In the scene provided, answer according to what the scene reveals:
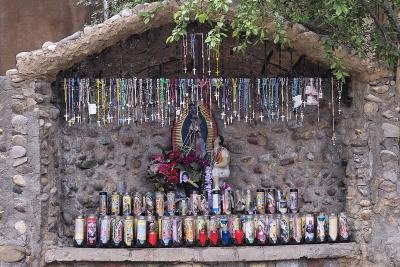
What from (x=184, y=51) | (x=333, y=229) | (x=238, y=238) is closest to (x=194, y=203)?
(x=238, y=238)

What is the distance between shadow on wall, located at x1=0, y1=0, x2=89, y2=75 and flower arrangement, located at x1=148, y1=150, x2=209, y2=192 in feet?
7.60

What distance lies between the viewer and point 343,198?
7.00 meters

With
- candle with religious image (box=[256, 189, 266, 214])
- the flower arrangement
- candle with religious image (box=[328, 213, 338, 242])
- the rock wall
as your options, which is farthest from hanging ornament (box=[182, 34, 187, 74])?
candle with religious image (box=[328, 213, 338, 242])

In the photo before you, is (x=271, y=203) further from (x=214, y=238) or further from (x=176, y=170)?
(x=176, y=170)

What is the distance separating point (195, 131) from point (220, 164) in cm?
45

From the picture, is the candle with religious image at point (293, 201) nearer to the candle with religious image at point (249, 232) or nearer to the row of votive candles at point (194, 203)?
the row of votive candles at point (194, 203)

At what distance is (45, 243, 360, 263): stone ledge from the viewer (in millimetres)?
6273

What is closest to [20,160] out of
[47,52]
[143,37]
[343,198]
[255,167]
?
[47,52]

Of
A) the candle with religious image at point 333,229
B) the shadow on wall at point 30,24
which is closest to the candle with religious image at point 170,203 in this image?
the candle with religious image at point 333,229

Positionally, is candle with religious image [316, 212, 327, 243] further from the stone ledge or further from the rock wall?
the rock wall

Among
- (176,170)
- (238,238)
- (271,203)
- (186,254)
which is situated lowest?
(186,254)

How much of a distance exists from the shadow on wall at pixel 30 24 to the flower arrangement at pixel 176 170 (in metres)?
2.32

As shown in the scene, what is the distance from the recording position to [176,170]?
6887 millimetres

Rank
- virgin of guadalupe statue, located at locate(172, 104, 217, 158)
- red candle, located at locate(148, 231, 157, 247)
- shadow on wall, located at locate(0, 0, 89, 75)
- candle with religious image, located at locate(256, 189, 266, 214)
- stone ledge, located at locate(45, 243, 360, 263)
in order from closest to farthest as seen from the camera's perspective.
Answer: stone ledge, located at locate(45, 243, 360, 263)
red candle, located at locate(148, 231, 157, 247)
candle with religious image, located at locate(256, 189, 266, 214)
virgin of guadalupe statue, located at locate(172, 104, 217, 158)
shadow on wall, located at locate(0, 0, 89, 75)
